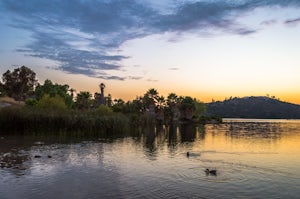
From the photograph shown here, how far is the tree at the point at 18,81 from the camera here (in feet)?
383

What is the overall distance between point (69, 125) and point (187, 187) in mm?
34296

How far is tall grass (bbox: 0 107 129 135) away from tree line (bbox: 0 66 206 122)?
110 ft

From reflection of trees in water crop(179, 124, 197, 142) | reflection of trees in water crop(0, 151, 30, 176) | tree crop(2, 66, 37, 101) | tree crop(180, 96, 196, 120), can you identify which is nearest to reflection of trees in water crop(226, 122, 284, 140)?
reflection of trees in water crop(179, 124, 197, 142)

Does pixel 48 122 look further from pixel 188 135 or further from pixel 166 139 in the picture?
pixel 188 135

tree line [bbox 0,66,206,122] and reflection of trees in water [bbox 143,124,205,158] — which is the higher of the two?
tree line [bbox 0,66,206,122]

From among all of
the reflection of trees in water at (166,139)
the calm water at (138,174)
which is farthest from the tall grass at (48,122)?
the calm water at (138,174)

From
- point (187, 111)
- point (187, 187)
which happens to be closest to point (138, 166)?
point (187, 187)

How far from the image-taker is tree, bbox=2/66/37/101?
383 ft

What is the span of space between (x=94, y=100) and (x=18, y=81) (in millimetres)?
39406

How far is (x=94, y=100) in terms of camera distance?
490ft

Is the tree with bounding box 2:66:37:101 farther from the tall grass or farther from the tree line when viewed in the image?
the tall grass

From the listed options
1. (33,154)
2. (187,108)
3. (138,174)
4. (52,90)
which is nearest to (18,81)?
(52,90)

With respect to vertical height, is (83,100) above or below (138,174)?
above

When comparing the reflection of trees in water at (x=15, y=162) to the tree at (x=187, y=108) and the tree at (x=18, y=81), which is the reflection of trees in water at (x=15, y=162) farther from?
the tree at (x=187, y=108)
